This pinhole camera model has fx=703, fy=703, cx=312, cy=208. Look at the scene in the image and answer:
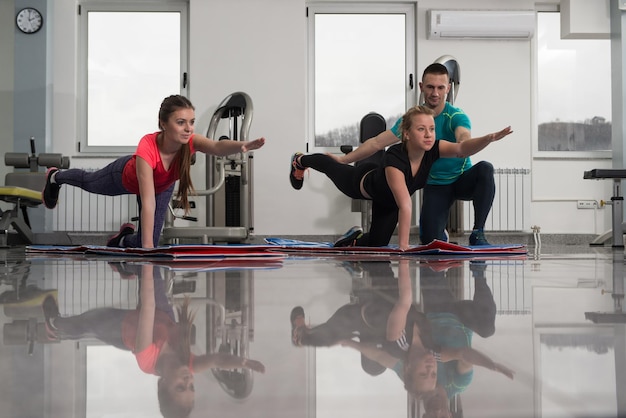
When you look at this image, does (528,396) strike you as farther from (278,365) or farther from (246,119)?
(246,119)

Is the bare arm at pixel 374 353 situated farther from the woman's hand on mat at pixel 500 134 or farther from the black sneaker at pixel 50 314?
the woman's hand on mat at pixel 500 134

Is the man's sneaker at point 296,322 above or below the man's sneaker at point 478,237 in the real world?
below

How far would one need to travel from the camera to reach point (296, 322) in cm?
82

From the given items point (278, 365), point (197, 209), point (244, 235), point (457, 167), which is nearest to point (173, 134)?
point (457, 167)

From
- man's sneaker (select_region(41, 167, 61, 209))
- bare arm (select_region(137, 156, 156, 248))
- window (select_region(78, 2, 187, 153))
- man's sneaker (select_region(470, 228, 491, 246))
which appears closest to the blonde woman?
man's sneaker (select_region(470, 228, 491, 246))

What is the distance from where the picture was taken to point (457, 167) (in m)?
3.58

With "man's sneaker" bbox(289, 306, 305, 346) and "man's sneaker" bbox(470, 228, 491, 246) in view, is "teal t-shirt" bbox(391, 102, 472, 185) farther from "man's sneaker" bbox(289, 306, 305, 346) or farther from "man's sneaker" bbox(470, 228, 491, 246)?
"man's sneaker" bbox(289, 306, 305, 346)

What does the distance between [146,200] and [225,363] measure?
8.45 ft

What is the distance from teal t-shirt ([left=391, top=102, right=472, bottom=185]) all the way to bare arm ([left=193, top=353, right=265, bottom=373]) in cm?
282

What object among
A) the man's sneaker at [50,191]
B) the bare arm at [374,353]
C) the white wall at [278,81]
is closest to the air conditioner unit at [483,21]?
the white wall at [278,81]

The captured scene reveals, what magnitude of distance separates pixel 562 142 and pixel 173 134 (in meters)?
5.03

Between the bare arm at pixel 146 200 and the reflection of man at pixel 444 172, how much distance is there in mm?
972

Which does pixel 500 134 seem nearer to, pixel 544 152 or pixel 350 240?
pixel 350 240

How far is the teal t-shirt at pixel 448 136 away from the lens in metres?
3.40
